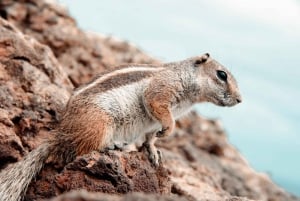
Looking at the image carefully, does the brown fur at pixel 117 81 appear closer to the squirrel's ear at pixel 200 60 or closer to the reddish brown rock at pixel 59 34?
the squirrel's ear at pixel 200 60

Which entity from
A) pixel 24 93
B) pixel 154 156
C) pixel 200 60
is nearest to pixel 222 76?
pixel 200 60

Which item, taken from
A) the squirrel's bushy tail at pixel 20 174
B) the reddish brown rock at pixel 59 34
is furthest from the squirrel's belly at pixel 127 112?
the reddish brown rock at pixel 59 34

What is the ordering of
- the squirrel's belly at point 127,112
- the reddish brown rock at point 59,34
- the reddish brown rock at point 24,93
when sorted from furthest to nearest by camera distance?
1. the reddish brown rock at point 59,34
2. the reddish brown rock at point 24,93
3. the squirrel's belly at point 127,112

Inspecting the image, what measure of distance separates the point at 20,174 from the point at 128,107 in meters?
1.54

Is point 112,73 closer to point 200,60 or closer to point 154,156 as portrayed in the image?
point 154,156

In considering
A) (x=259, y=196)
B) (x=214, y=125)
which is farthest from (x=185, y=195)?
(x=214, y=125)

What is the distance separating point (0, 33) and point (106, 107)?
224cm

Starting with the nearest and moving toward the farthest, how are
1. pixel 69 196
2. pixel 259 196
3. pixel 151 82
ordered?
pixel 69 196, pixel 151 82, pixel 259 196

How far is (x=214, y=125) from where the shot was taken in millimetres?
15352

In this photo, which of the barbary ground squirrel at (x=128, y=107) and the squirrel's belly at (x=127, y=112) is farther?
the squirrel's belly at (x=127, y=112)

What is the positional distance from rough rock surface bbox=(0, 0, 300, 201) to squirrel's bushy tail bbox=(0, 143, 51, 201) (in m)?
0.10

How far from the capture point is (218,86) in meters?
8.83

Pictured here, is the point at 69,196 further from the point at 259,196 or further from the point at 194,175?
the point at 259,196

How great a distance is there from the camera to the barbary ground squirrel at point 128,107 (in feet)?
23.8
